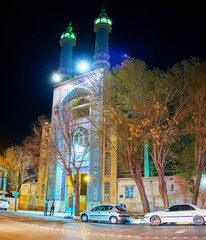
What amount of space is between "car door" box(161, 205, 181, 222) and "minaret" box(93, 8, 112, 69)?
67.4ft

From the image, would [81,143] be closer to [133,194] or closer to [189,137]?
[133,194]

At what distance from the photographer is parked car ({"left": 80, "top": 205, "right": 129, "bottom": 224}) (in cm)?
1636

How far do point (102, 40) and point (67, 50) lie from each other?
6.38 m

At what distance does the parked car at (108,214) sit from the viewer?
16.4m

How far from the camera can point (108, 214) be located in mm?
16797

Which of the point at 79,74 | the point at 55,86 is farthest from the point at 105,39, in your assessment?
the point at 55,86

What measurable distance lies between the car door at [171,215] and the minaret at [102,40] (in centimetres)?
2053

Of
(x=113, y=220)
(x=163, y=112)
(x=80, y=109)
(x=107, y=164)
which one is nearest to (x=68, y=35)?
(x=80, y=109)

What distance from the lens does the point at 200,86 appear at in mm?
16562

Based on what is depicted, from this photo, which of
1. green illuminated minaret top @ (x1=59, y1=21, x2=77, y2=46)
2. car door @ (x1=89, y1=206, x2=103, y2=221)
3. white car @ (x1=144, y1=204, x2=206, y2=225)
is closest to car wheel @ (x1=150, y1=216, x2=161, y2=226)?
white car @ (x1=144, y1=204, x2=206, y2=225)

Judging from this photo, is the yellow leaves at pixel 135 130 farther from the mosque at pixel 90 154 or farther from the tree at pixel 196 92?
the mosque at pixel 90 154

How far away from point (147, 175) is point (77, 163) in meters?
8.52

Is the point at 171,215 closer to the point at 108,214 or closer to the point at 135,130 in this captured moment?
the point at 108,214

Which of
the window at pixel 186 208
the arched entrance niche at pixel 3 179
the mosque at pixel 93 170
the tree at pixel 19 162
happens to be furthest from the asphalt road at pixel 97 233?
the arched entrance niche at pixel 3 179
